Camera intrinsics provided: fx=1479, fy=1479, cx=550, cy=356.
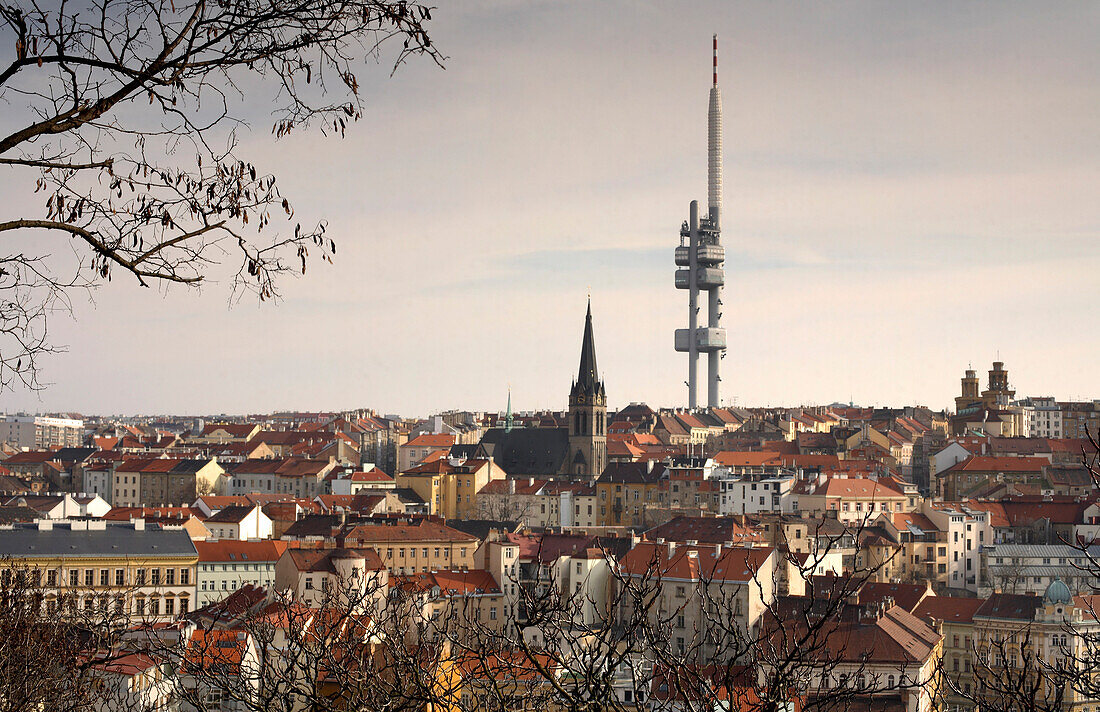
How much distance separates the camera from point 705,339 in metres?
183

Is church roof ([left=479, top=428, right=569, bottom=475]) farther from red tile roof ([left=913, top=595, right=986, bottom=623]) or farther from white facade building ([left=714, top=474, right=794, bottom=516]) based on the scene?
red tile roof ([left=913, top=595, right=986, bottom=623])

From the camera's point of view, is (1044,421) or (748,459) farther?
(1044,421)

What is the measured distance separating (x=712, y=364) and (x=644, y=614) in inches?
6978

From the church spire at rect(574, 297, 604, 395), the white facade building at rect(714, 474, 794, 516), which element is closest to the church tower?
the church spire at rect(574, 297, 604, 395)

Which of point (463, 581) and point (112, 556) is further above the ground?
point (112, 556)

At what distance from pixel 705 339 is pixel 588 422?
73381mm

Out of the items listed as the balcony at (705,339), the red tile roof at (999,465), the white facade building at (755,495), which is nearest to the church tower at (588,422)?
the white facade building at (755,495)

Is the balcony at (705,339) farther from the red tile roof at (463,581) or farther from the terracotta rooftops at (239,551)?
the red tile roof at (463,581)

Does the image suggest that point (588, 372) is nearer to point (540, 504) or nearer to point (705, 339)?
point (540, 504)

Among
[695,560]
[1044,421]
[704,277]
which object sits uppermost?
[704,277]

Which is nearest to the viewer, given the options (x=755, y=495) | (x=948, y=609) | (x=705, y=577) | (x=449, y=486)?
(x=705, y=577)

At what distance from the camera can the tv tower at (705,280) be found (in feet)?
600

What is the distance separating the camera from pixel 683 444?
14200 centimetres

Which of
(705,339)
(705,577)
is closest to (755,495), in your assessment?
(705,577)
